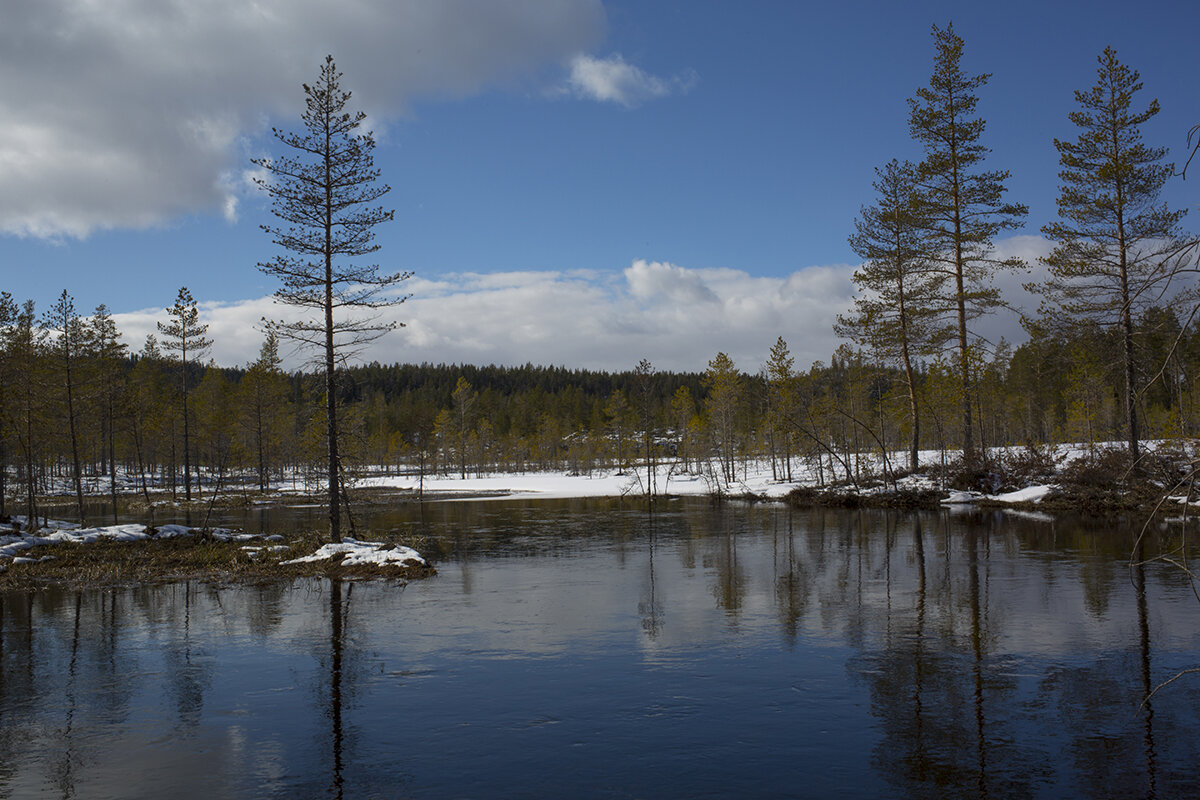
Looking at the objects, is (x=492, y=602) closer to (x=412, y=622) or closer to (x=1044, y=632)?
(x=412, y=622)

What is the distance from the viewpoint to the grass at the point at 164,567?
21219 millimetres

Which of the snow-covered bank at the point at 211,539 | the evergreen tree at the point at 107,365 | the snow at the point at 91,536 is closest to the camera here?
the snow-covered bank at the point at 211,539

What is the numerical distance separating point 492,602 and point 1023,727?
11.3 metres

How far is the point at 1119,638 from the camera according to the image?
12.0 meters

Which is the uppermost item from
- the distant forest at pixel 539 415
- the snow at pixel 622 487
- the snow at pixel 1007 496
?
the distant forest at pixel 539 415

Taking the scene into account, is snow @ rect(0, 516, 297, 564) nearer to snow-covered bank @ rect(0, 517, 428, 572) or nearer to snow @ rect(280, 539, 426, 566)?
snow-covered bank @ rect(0, 517, 428, 572)

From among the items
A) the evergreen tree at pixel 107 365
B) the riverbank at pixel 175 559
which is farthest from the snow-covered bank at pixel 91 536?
the evergreen tree at pixel 107 365

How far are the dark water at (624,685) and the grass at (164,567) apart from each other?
1175 millimetres

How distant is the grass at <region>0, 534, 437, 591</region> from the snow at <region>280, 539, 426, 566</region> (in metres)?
0.32

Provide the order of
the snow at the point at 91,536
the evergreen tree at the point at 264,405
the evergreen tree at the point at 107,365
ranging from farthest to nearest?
1. the evergreen tree at the point at 264,405
2. the evergreen tree at the point at 107,365
3. the snow at the point at 91,536

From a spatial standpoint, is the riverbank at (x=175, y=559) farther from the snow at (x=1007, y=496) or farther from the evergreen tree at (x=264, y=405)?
the evergreen tree at (x=264, y=405)

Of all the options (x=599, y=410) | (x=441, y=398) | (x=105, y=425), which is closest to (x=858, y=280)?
(x=105, y=425)

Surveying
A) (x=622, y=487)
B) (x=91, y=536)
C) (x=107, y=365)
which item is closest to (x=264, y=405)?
(x=107, y=365)

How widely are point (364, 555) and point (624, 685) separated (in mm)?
13847
